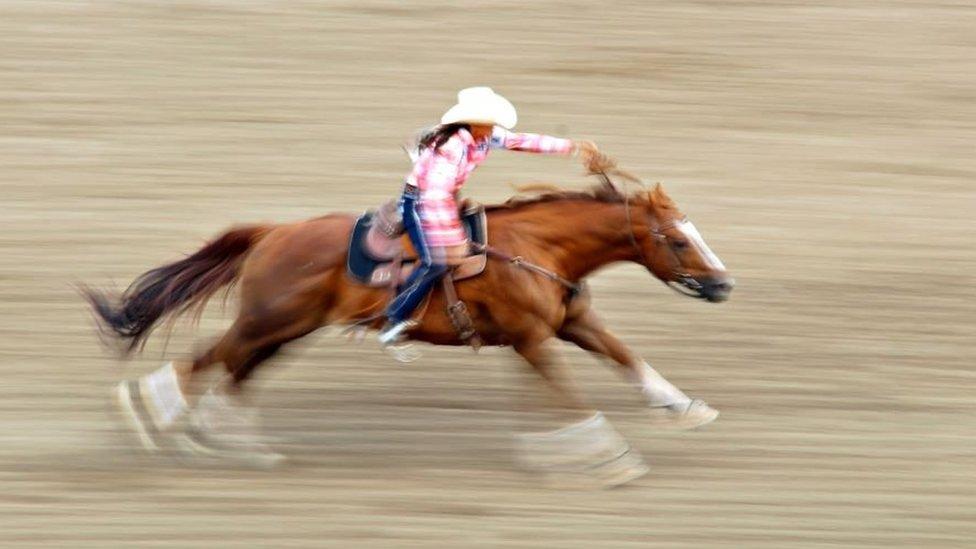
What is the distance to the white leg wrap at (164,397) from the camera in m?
7.90

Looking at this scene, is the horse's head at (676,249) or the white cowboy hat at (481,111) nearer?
the white cowboy hat at (481,111)

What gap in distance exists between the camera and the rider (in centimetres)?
752

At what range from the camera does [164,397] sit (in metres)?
7.92

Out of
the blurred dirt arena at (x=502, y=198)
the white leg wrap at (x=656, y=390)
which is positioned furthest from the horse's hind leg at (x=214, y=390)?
the white leg wrap at (x=656, y=390)

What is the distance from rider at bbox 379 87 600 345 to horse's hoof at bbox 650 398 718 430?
1344 mm

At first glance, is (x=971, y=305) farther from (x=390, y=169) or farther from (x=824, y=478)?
(x=390, y=169)

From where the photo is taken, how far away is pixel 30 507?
7312mm

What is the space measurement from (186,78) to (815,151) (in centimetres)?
536

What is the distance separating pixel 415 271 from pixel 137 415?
1578 millimetres

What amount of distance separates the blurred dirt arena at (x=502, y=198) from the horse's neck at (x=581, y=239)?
3.43ft

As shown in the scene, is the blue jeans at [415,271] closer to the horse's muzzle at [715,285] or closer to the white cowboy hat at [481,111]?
the white cowboy hat at [481,111]

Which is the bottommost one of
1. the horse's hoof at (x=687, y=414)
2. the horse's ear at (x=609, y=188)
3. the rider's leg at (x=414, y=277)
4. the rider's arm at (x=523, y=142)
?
the horse's hoof at (x=687, y=414)

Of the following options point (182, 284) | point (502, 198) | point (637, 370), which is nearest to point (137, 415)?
point (182, 284)

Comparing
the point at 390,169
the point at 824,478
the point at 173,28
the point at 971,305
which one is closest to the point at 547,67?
the point at 390,169
